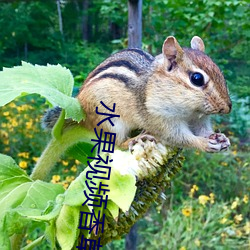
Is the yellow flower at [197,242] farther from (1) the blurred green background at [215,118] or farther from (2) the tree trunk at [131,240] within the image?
(2) the tree trunk at [131,240]

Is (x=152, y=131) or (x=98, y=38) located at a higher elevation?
(x=98, y=38)

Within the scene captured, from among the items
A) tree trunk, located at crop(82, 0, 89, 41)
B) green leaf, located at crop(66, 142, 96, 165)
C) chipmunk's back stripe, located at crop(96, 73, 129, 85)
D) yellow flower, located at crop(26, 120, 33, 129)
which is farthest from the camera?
tree trunk, located at crop(82, 0, 89, 41)

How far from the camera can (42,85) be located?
26.0 inches

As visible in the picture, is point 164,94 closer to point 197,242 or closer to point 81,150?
point 81,150

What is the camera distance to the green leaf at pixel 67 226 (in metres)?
0.54

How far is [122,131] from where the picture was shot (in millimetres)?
816

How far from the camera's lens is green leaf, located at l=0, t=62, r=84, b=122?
62 centimetres

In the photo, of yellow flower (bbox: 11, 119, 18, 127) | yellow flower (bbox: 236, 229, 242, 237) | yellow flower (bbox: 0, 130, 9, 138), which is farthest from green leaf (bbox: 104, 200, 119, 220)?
yellow flower (bbox: 0, 130, 9, 138)

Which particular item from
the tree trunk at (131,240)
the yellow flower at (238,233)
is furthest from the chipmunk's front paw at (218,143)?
the yellow flower at (238,233)

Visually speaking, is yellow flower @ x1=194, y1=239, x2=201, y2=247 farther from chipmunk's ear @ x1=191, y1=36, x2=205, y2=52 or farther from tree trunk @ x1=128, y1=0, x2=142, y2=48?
chipmunk's ear @ x1=191, y1=36, x2=205, y2=52

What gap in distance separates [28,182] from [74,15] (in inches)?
177

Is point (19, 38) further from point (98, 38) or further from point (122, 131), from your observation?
point (122, 131)

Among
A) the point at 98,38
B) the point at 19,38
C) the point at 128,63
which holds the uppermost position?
the point at 98,38

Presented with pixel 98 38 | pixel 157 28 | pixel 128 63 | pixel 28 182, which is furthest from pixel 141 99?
pixel 98 38
